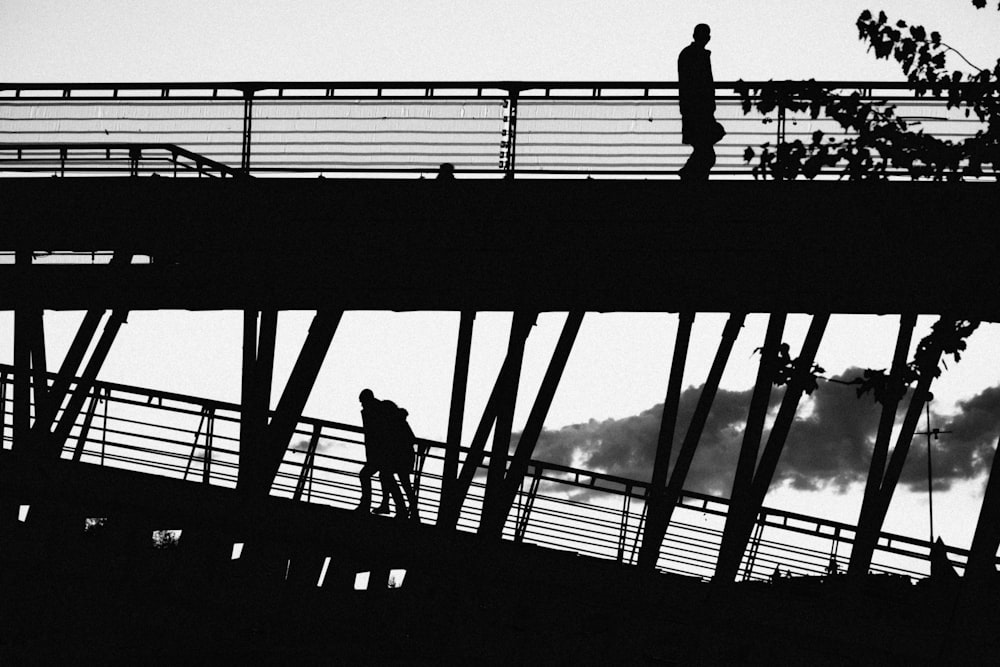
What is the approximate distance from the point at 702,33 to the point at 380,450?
16.7ft

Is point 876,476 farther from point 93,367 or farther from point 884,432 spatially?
point 93,367

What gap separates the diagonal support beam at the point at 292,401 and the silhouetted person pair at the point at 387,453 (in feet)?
4.77

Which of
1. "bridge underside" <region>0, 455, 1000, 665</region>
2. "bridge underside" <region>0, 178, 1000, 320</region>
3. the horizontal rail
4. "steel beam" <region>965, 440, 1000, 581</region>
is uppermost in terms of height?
the horizontal rail

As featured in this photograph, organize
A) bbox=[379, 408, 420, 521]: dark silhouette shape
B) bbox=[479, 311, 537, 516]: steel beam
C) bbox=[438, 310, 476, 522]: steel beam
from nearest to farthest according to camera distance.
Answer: bbox=[479, 311, 537, 516]: steel beam → bbox=[379, 408, 420, 521]: dark silhouette shape → bbox=[438, 310, 476, 522]: steel beam

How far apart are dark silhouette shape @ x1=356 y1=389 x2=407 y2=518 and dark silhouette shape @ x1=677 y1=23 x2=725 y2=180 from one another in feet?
12.9

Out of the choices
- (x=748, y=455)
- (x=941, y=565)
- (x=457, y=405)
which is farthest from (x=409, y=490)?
(x=941, y=565)

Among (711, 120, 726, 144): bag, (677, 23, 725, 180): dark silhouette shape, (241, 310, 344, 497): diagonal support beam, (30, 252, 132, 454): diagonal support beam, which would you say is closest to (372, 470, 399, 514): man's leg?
(241, 310, 344, 497): diagonal support beam

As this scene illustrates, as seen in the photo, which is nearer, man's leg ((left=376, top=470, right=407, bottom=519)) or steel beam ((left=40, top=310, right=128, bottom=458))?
man's leg ((left=376, top=470, right=407, bottom=519))

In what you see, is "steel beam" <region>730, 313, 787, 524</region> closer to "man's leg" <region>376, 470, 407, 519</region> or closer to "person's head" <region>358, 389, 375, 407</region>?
"man's leg" <region>376, 470, 407, 519</region>

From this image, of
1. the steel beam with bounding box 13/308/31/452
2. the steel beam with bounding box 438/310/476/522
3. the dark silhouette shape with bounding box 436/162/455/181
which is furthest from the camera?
the steel beam with bounding box 438/310/476/522

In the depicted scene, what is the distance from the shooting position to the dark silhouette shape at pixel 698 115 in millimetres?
11922

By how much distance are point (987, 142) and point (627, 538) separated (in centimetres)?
693

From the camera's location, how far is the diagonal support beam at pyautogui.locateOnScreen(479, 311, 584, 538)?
13.4 metres

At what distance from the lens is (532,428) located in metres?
13.7
